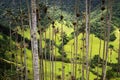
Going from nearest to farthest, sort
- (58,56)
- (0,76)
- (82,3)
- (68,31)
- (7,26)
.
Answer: (0,76), (58,56), (7,26), (68,31), (82,3)

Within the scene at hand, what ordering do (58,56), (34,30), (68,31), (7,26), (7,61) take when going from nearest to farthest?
(34,30) → (7,61) → (58,56) → (7,26) → (68,31)

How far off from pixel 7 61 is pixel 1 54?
546 cm

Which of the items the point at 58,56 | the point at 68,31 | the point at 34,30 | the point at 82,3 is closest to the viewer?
the point at 34,30

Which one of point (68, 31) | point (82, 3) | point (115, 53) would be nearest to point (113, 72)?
point (115, 53)

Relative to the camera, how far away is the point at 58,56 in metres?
128

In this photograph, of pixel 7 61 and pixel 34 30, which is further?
pixel 7 61

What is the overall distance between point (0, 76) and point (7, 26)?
54.9 m

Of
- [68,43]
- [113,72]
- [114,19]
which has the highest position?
[114,19]

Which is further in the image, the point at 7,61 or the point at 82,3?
the point at 82,3

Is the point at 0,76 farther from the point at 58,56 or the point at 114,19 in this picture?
the point at 114,19

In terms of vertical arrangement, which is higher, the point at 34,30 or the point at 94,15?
the point at 94,15

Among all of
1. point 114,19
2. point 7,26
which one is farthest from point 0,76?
point 114,19

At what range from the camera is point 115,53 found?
132 meters

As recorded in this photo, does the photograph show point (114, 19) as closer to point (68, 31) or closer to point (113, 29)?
point (113, 29)
